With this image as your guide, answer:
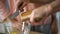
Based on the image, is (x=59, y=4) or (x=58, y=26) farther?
(x=58, y=26)

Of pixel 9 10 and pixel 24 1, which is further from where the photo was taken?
pixel 9 10

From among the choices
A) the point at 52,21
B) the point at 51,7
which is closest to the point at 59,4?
the point at 51,7

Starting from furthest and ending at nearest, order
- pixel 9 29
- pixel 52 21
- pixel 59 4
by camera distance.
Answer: pixel 9 29, pixel 52 21, pixel 59 4

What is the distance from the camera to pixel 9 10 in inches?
23.1

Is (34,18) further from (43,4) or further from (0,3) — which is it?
(0,3)

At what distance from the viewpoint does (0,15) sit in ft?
1.98

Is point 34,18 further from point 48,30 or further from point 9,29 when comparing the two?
point 9,29

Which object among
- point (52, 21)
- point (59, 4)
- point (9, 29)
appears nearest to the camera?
point (59, 4)

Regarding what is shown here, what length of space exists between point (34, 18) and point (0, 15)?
1.07 feet

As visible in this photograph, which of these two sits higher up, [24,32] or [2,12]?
[2,12]

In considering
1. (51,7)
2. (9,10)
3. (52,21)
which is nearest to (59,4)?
(51,7)

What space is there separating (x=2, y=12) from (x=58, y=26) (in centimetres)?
29

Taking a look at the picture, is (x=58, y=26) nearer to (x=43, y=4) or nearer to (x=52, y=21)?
(x=52, y=21)

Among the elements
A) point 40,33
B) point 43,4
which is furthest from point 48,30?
point 43,4
